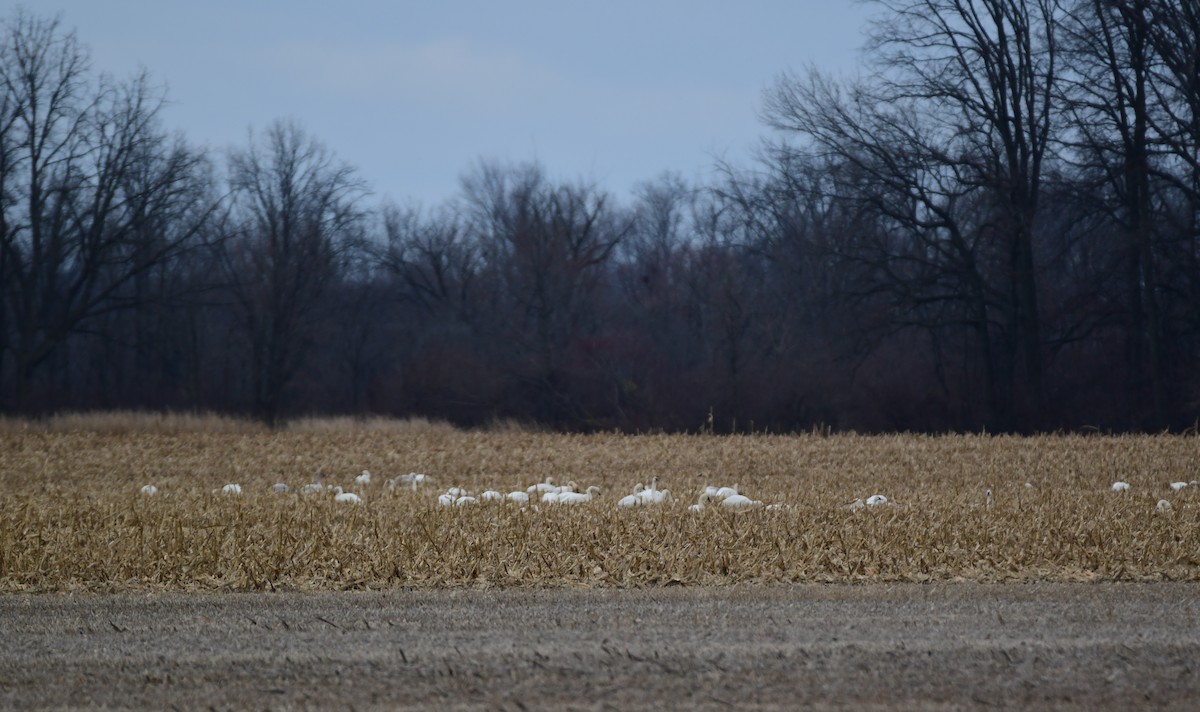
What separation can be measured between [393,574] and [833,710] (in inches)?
197

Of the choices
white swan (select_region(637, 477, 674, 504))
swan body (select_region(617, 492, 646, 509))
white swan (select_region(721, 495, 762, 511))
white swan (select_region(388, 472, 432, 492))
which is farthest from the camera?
white swan (select_region(388, 472, 432, 492))

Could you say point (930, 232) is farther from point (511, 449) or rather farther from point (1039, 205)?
point (511, 449)

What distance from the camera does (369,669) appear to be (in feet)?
20.1

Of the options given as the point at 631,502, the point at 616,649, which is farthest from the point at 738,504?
the point at 616,649

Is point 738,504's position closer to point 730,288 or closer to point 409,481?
point 409,481

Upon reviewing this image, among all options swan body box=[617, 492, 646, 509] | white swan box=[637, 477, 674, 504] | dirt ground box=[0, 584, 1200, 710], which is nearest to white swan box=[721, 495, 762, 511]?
white swan box=[637, 477, 674, 504]

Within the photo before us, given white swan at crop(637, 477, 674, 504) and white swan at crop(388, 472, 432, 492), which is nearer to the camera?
white swan at crop(637, 477, 674, 504)

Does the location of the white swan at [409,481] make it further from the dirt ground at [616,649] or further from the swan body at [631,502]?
the dirt ground at [616,649]

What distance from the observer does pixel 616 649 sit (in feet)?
21.4

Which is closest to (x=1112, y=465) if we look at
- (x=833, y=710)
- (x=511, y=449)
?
(x=511, y=449)

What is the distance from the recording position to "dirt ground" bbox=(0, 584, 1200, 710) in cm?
561

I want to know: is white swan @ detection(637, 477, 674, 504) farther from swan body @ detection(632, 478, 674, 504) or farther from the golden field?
the golden field

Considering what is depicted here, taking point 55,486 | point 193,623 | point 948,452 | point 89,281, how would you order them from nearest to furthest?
point 193,623 → point 55,486 → point 948,452 → point 89,281

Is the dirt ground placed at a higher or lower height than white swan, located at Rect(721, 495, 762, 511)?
lower
